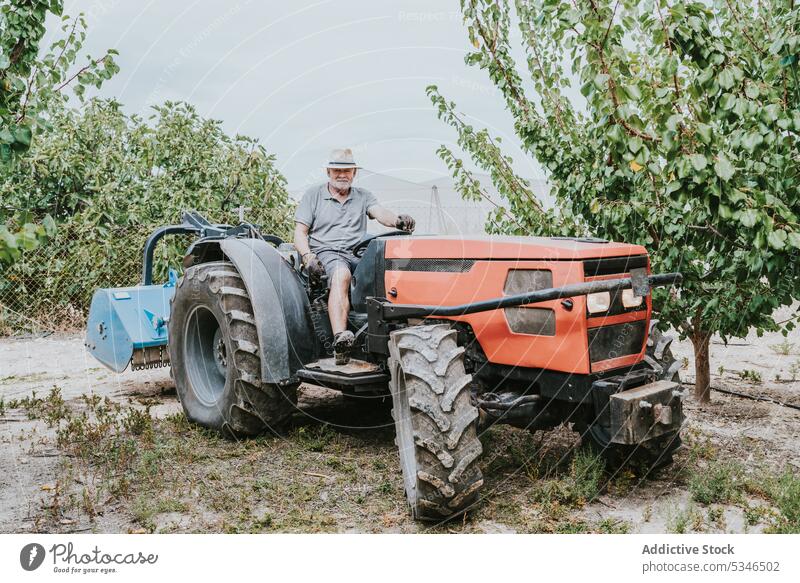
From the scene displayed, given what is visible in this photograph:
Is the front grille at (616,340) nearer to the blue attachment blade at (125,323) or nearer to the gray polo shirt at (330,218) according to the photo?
the gray polo shirt at (330,218)

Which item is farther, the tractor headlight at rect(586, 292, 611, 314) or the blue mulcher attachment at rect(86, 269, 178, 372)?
the blue mulcher attachment at rect(86, 269, 178, 372)

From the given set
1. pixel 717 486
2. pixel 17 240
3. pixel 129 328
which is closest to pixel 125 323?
pixel 129 328

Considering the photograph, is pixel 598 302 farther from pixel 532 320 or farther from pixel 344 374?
pixel 344 374

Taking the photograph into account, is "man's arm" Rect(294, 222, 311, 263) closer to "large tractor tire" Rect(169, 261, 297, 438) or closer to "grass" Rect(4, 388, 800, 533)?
"large tractor tire" Rect(169, 261, 297, 438)

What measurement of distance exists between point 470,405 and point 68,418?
132 inches

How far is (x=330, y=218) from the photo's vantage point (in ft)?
16.6

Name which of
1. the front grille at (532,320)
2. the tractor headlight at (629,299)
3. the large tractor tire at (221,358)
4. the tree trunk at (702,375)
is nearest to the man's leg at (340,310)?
the large tractor tire at (221,358)

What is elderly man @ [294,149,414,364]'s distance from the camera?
489 cm

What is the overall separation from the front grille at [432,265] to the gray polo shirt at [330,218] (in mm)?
624

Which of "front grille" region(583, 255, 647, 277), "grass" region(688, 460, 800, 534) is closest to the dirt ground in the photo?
"grass" region(688, 460, 800, 534)

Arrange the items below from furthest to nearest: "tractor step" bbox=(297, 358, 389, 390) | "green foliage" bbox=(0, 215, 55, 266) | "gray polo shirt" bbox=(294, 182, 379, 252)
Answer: "gray polo shirt" bbox=(294, 182, 379, 252) < "tractor step" bbox=(297, 358, 389, 390) < "green foliage" bbox=(0, 215, 55, 266)

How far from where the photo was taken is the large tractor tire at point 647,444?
3.92 metres

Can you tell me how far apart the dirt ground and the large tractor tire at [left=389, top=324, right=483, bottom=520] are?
0.63 ft
